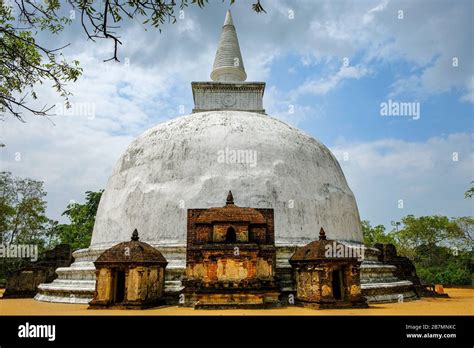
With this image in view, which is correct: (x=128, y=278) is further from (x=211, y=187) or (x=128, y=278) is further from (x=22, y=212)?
(x=22, y=212)

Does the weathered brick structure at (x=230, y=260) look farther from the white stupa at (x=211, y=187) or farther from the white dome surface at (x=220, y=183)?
the white dome surface at (x=220, y=183)

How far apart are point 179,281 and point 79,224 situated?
810 inches

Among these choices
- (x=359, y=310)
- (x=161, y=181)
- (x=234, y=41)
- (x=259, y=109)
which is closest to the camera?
(x=359, y=310)

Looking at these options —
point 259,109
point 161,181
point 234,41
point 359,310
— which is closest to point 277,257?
point 359,310

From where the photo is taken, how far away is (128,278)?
9531mm

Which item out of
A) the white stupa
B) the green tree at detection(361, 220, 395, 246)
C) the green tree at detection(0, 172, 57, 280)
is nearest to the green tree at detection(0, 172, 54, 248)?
the green tree at detection(0, 172, 57, 280)

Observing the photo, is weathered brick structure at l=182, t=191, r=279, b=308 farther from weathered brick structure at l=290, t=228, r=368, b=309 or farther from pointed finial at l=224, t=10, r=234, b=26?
pointed finial at l=224, t=10, r=234, b=26

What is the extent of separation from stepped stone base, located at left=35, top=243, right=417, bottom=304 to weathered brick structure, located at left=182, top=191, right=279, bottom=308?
2.89ft

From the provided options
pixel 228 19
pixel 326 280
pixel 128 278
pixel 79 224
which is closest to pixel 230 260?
pixel 326 280

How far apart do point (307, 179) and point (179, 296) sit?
247 inches

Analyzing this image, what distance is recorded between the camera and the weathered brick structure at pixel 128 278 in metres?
9.47

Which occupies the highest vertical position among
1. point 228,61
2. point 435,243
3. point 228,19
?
point 228,19
